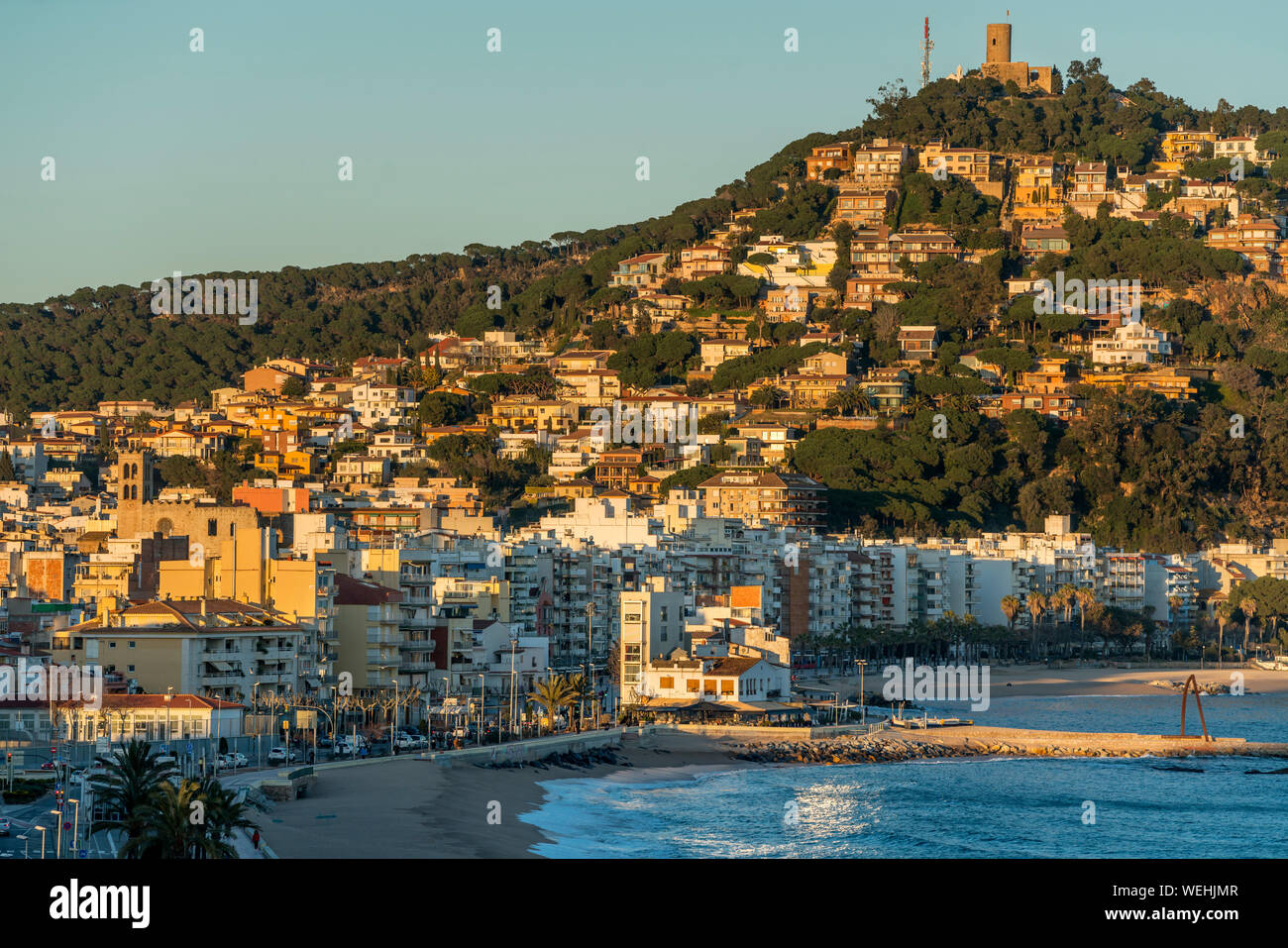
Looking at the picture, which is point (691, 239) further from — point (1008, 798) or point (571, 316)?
A: point (1008, 798)

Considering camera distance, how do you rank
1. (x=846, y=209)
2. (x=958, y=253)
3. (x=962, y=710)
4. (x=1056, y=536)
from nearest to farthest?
(x=962, y=710)
(x=1056, y=536)
(x=958, y=253)
(x=846, y=209)

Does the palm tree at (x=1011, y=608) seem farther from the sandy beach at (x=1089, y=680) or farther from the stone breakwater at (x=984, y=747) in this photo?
the stone breakwater at (x=984, y=747)

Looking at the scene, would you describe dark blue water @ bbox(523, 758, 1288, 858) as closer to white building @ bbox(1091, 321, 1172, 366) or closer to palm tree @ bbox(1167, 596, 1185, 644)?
palm tree @ bbox(1167, 596, 1185, 644)

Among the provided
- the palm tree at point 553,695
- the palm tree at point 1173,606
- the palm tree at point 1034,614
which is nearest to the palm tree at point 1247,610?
the palm tree at point 1173,606

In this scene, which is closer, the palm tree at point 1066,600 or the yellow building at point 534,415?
the palm tree at point 1066,600

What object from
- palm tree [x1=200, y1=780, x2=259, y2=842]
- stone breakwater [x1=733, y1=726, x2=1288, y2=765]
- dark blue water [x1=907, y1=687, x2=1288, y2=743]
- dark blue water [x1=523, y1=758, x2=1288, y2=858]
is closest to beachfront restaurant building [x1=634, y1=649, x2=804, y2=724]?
stone breakwater [x1=733, y1=726, x2=1288, y2=765]
